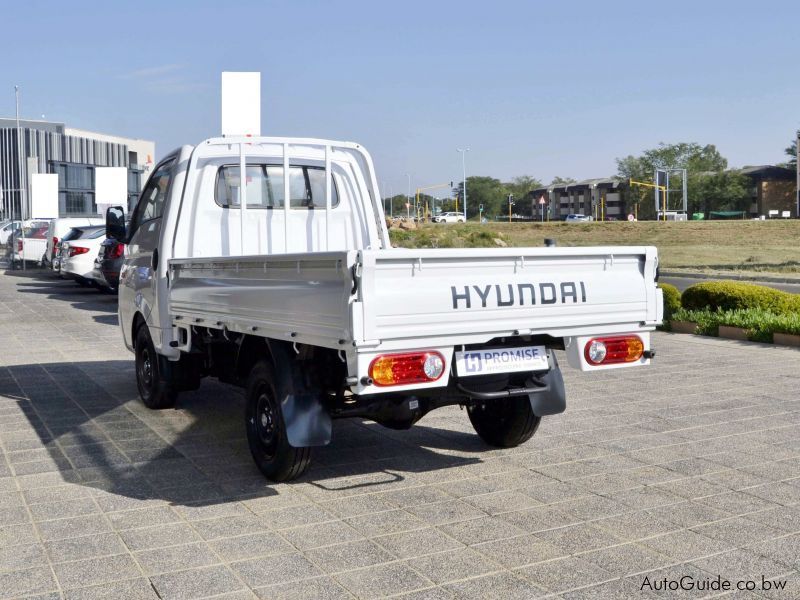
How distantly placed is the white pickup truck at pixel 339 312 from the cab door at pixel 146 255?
44mm

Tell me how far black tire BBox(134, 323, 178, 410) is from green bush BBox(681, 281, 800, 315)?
9.03m

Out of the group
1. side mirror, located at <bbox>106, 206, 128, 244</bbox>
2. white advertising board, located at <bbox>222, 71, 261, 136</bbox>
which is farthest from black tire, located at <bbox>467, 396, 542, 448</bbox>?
A: white advertising board, located at <bbox>222, 71, 261, 136</bbox>

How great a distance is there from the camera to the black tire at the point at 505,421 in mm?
6512

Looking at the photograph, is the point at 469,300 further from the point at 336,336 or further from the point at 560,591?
the point at 560,591

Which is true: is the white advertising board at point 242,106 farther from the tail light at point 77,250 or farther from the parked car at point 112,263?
the tail light at point 77,250

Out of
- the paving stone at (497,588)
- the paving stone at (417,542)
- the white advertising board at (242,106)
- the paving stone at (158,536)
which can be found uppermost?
the white advertising board at (242,106)

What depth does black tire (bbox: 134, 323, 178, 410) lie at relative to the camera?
8086 millimetres

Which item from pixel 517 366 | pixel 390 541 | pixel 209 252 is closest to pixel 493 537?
pixel 390 541

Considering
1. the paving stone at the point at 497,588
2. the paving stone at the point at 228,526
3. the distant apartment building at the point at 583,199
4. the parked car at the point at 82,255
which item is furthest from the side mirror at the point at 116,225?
the distant apartment building at the point at 583,199

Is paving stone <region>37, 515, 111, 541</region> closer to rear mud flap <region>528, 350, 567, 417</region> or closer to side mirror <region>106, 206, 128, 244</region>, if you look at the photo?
rear mud flap <region>528, 350, 567, 417</region>

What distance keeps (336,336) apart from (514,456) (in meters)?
2.23

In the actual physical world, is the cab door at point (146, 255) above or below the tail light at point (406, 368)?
above

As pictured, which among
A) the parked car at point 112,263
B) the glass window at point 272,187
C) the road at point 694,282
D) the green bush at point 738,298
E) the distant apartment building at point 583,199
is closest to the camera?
the glass window at point 272,187

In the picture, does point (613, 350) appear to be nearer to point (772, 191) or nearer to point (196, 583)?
point (196, 583)
